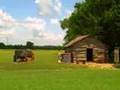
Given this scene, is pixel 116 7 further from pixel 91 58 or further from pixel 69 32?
pixel 69 32

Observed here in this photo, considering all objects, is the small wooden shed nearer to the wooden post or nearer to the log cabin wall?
the log cabin wall

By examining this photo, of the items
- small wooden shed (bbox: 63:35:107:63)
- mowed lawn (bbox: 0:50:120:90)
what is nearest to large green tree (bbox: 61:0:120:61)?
small wooden shed (bbox: 63:35:107:63)

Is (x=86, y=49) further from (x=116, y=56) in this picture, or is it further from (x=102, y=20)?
(x=116, y=56)

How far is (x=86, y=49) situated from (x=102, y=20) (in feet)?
17.2

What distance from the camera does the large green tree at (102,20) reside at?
6275 centimetres

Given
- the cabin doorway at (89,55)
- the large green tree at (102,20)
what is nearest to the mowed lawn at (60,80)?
the large green tree at (102,20)

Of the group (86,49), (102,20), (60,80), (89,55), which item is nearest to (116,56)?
(102,20)

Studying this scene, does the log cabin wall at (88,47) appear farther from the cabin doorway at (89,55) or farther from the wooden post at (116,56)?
the wooden post at (116,56)

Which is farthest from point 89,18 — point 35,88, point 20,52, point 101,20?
point 35,88

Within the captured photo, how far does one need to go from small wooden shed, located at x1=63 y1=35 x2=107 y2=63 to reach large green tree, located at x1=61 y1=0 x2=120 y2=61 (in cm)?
97

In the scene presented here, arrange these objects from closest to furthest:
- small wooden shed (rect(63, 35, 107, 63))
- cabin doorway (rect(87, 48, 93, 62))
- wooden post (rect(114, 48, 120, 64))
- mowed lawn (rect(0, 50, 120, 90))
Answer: mowed lawn (rect(0, 50, 120, 90)) < wooden post (rect(114, 48, 120, 64)) < small wooden shed (rect(63, 35, 107, 63)) < cabin doorway (rect(87, 48, 93, 62))

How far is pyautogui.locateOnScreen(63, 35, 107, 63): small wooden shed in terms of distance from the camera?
66.8 meters

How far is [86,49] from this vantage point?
67.3 meters

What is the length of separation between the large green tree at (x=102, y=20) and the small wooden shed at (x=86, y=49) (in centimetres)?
97
